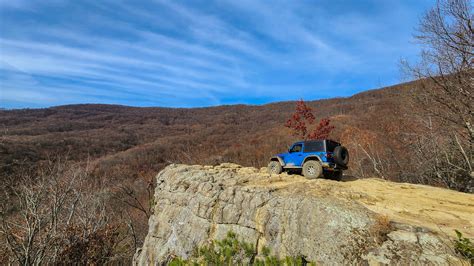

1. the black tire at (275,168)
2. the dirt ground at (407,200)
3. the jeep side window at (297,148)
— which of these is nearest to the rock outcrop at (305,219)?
the dirt ground at (407,200)

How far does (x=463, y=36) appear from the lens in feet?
40.4

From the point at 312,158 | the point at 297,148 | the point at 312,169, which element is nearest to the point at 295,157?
the point at 297,148

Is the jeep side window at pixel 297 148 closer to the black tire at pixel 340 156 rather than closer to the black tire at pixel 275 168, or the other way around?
the black tire at pixel 275 168

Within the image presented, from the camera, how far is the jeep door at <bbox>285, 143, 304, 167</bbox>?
35.0 ft

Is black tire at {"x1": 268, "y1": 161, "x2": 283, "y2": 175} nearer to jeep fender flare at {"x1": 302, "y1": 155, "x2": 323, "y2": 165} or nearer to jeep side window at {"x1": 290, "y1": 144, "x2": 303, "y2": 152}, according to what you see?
jeep side window at {"x1": 290, "y1": 144, "x2": 303, "y2": 152}

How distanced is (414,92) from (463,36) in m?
3.51

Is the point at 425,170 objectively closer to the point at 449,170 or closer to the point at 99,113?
the point at 449,170

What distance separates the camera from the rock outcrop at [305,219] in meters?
A: 5.68

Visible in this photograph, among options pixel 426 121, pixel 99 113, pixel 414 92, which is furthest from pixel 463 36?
pixel 99 113

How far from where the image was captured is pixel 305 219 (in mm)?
6930

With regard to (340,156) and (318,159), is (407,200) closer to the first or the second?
(340,156)

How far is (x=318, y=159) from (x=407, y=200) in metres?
3.03

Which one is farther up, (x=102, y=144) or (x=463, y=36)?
(x=463, y=36)

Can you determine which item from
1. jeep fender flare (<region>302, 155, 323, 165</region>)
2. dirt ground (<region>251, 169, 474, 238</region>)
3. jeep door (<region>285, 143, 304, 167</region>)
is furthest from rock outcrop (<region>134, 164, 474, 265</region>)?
jeep fender flare (<region>302, 155, 323, 165</region>)
